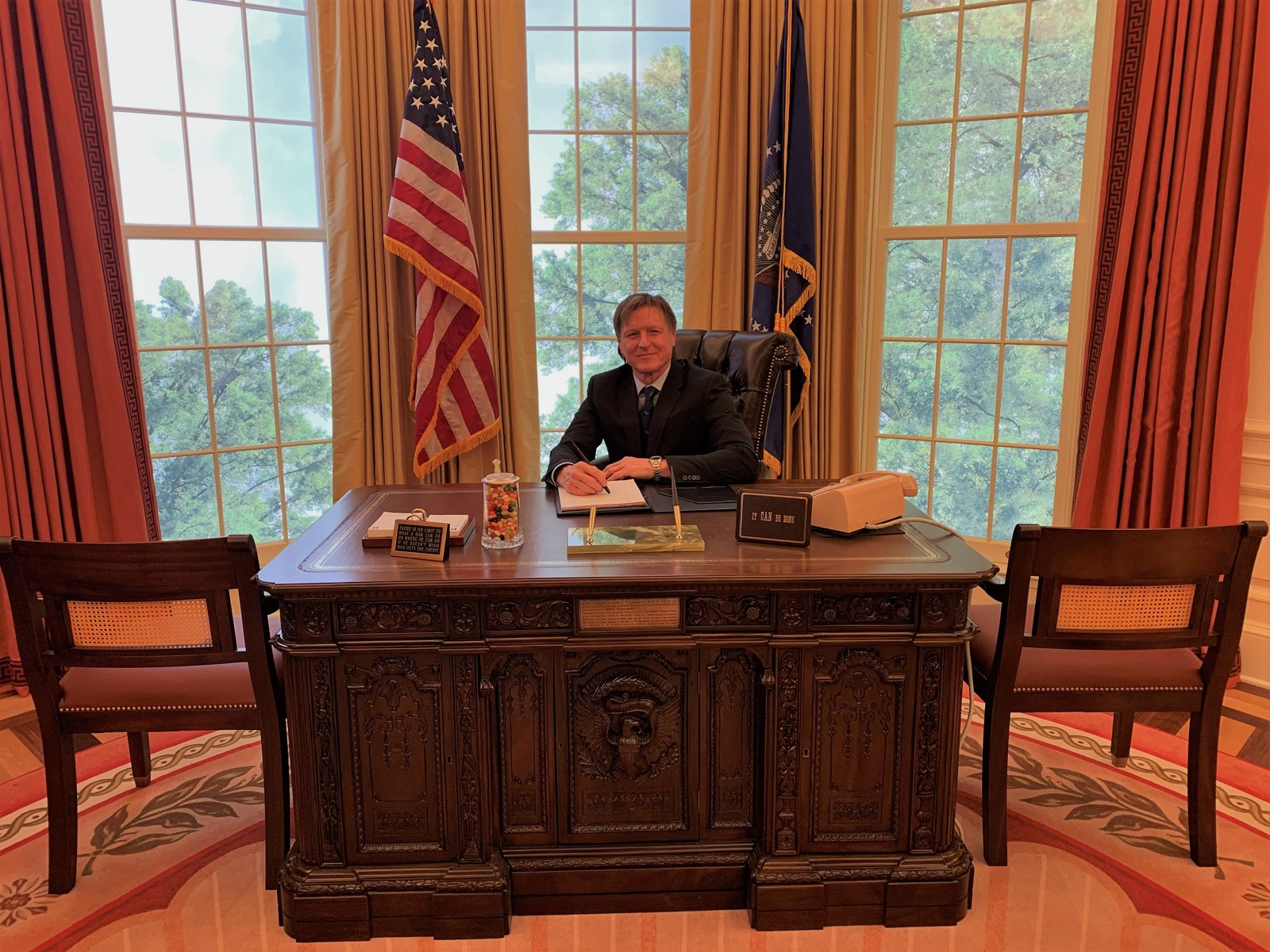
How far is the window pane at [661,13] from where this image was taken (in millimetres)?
3885

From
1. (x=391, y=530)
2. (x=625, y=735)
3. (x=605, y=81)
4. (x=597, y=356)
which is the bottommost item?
(x=625, y=735)

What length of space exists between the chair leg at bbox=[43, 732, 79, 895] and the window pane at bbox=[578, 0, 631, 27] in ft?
11.0

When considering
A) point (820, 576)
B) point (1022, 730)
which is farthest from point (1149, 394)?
point (820, 576)

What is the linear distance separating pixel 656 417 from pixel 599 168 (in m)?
1.71

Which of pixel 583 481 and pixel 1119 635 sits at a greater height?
pixel 583 481

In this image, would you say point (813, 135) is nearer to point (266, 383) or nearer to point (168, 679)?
point (266, 383)

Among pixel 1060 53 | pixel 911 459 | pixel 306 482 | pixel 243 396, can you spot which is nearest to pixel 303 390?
pixel 243 396

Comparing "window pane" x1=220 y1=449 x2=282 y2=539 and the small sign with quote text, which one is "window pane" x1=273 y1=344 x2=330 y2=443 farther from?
the small sign with quote text

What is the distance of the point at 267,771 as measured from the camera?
1985 mm

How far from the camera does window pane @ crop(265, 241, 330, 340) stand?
3.82m

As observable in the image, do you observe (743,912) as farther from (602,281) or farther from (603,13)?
(603,13)

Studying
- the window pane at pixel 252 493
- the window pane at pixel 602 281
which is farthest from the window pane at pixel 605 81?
the window pane at pixel 252 493

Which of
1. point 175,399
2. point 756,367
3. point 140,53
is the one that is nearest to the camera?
point 756,367

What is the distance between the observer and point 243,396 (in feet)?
12.5
